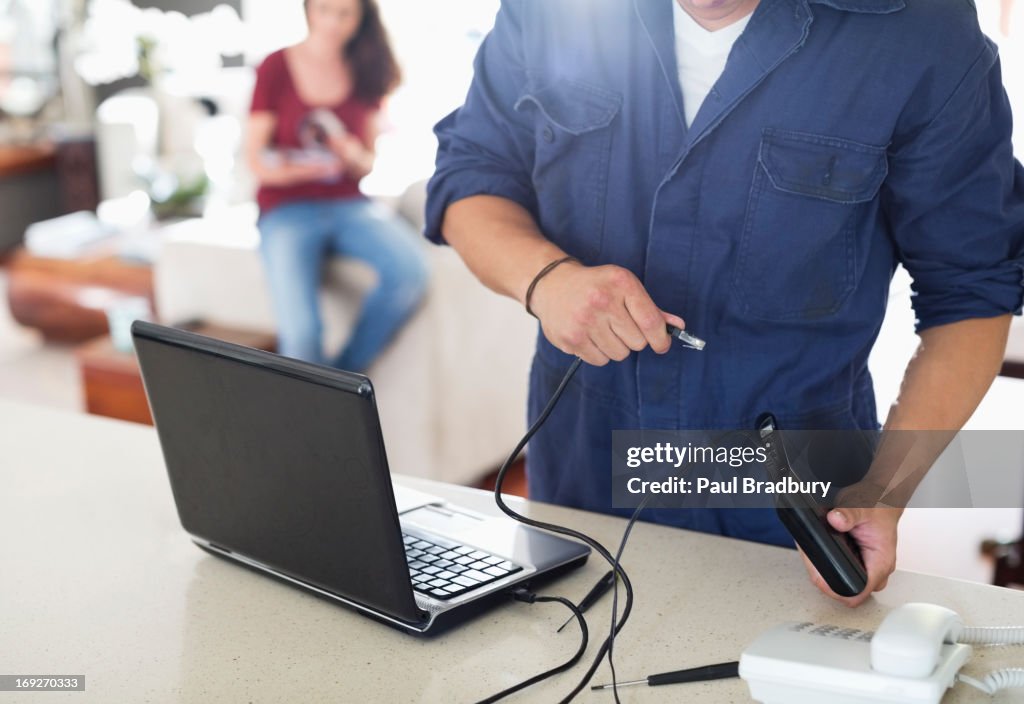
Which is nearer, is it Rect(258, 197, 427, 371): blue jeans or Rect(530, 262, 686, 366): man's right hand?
Rect(530, 262, 686, 366): man's right hand

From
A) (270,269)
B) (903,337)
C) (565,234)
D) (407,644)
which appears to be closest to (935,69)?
(565,234)

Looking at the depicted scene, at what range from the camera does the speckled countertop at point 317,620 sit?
0.80m

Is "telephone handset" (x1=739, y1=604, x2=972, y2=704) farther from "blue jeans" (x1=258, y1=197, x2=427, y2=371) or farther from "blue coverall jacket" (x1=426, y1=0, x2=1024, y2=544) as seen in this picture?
"blue jeans" (x1=258, y1=197, x2=427, y2=371)

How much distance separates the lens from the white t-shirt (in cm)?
111

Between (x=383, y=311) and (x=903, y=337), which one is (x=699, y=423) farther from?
(x=383, y=311)

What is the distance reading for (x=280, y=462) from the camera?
88 centimetres

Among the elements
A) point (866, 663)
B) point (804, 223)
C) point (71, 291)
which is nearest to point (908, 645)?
point (866, 663)

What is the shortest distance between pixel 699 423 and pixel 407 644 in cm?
44

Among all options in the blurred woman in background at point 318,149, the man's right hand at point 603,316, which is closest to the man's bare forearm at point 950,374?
the man's right hand at point 603,316

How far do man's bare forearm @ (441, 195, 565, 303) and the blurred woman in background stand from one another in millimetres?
1694

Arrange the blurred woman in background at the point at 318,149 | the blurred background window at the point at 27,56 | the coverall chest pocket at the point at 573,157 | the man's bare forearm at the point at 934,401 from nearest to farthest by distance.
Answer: the man's bare forearm at the point at 934,401 < the coverall chest pocket at the point at 573,157 < the blurred woman in background at the point at 318,149 < the blurred background window at the point at 27,56

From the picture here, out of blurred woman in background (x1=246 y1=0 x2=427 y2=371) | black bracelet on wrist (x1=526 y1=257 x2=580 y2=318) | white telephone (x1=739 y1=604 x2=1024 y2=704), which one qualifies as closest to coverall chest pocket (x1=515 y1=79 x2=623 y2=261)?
black bracelet on wrist (x1=526 y1=257 x2=580 y2=318)

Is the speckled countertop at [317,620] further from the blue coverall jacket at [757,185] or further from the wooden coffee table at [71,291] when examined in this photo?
the wooden coffee table at [71,291]

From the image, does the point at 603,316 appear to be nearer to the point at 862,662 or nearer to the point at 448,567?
the point at 448,567
